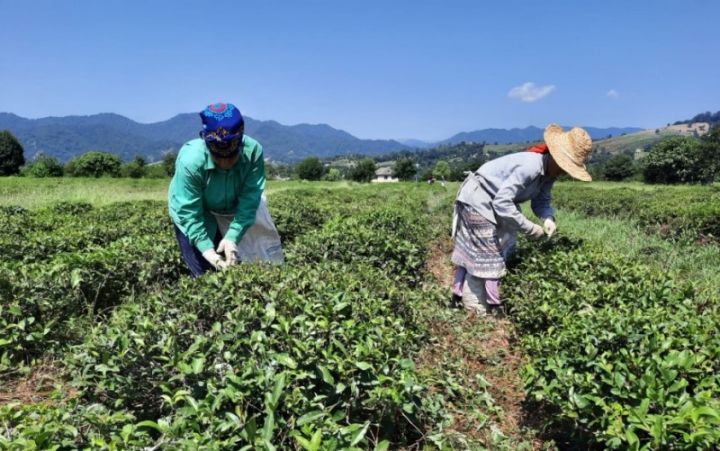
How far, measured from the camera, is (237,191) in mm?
3221

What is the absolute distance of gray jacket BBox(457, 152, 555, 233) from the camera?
156 inches

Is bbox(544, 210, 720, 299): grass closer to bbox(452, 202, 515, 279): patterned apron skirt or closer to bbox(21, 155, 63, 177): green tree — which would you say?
bbox(452, 202, 515, 279): patterned apron skirt

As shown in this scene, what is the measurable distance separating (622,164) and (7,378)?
72.3 meters

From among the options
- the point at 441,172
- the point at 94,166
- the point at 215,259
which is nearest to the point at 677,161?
the point at 441,172

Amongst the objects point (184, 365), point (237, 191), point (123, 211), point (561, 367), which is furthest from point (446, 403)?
point (123, 211)

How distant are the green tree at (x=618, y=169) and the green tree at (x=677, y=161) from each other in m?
11.6

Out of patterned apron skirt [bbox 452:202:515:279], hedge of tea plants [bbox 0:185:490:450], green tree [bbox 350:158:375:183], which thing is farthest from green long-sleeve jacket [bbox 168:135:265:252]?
green tree [bbox 350:158:375:183]

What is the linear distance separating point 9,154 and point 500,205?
72.0 m

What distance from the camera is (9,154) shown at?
57562 mm

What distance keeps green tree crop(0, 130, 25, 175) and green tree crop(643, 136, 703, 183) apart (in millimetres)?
77724

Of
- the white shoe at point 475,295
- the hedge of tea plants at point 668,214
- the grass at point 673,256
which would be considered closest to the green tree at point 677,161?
the hedge of tea plants at point 668,214

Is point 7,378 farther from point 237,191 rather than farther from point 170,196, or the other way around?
point 237,191

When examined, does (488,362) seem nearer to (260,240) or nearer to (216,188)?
(260,240)

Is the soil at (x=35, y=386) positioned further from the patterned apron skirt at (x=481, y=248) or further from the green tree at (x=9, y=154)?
the green tree at (x=9, y=154)
